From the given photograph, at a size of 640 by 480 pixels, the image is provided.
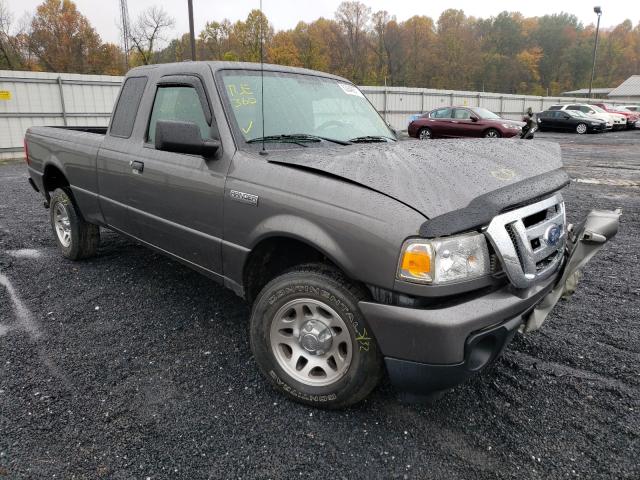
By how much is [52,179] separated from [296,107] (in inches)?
130

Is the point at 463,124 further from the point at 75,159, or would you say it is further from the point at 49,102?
the point at 75,159

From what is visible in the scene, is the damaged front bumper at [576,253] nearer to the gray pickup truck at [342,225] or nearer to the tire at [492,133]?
the gray pickup truck at [342,225]

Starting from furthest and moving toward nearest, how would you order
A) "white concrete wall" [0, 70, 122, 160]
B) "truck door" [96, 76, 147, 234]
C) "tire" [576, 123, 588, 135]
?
"tire" [576, 123, 588, 135] < "white concrete wall" [0, 70, 122, 160] < "truck door" [96, 76, 147, 234]

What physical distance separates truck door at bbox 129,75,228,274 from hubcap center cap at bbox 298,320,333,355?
818 mm

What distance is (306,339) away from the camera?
2453 mm

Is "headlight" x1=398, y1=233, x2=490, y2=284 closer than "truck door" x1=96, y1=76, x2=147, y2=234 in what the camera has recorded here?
Yes

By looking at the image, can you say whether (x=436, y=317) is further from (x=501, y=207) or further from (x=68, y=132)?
(x=68, y=132)

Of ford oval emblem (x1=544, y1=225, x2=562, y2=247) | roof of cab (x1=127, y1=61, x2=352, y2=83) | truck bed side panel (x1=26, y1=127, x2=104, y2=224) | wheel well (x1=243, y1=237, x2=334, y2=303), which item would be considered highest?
roof of cab (x1=127, y1=61, x2=352, y2=83)

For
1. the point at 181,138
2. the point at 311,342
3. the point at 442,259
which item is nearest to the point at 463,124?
the point at 181,138

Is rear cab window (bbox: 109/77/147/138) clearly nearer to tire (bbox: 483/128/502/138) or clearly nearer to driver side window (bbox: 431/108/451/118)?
tire (bbox: 483/128/502/138)

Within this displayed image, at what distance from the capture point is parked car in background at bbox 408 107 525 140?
18031mm

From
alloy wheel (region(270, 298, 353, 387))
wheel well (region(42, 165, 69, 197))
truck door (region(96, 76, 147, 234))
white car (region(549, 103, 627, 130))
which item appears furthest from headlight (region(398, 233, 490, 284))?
white car (region(549, 103, 627, 130))

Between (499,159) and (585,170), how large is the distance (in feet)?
34.9

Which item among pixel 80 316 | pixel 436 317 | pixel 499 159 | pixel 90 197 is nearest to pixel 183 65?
pixel 90 197
